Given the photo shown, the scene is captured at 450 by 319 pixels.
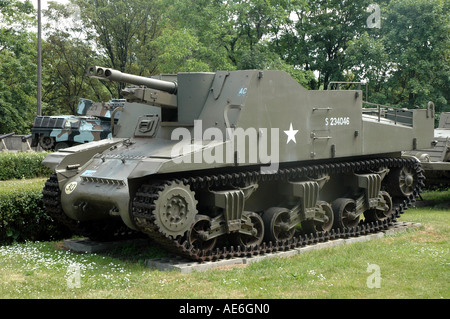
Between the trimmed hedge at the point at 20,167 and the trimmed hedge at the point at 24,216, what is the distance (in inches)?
→ 326

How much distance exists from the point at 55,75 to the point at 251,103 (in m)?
34.1

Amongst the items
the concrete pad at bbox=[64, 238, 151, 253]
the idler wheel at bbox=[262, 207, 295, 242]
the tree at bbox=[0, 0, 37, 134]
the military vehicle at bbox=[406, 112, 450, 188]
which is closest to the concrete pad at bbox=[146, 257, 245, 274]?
the idler wheel at bbox=[262, 207, 295, 242]

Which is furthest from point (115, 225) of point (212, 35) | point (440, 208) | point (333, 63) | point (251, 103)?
point (333, 63)

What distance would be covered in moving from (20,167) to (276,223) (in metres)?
12.0

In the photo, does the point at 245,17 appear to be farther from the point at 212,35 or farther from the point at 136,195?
the point at 136,195

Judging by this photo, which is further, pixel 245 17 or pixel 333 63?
pixel 333 63

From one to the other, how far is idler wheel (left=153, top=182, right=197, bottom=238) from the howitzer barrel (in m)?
1.81

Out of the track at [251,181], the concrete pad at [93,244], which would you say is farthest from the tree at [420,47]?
the concrete pad at [93,244]

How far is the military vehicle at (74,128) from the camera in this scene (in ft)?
85.9

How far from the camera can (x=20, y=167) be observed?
1981cm

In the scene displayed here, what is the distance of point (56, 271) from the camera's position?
29.4 ft

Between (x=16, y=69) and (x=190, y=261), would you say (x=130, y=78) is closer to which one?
(x=190, y=261)

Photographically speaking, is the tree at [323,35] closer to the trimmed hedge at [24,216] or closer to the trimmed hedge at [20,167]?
the trimmed hedge at [20,167]

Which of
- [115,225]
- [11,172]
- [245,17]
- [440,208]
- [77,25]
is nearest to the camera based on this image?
[115,225]
